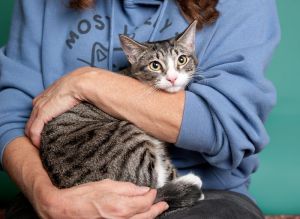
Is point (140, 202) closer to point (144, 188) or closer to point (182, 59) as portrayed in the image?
point (144, 188)

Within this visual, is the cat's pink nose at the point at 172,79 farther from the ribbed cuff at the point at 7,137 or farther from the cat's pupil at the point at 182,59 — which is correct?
the ribbed cuff at the point at 7,137

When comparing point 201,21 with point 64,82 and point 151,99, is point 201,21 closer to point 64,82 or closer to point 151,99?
point 151,99

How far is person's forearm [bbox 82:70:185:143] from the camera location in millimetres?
1383

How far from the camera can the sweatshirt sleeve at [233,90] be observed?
53.6 inches

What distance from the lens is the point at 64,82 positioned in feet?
4.80

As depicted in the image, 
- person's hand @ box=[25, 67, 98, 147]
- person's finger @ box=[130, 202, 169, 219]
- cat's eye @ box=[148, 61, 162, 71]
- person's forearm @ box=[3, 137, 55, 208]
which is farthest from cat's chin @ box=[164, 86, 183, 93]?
person's forearm @ box=[3, 137, 55, 208]

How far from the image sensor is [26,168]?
1.45 meters

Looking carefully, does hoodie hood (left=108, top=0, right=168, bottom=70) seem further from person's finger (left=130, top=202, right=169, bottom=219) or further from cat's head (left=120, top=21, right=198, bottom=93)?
person's finger (left=130, top=202, right=169, bottom=219)

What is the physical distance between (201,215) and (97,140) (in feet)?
1.20

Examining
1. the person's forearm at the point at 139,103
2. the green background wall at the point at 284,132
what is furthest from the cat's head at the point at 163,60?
the green background wall at the point at 284,132

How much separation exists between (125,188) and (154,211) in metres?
0.10

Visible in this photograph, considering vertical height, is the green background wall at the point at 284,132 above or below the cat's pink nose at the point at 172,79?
below

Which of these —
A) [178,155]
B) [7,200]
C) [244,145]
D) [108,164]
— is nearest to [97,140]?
[108,164]

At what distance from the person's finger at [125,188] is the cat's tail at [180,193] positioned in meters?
0.08
